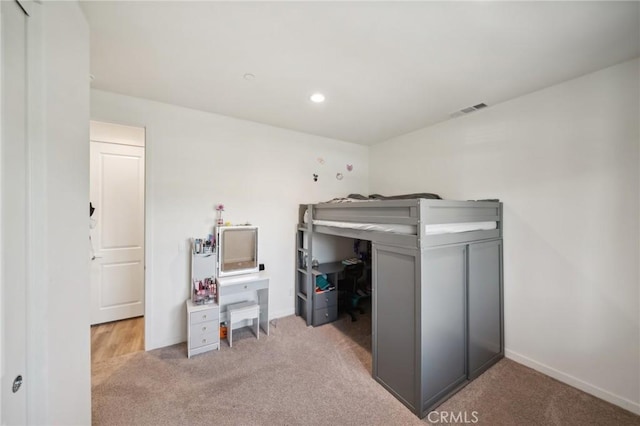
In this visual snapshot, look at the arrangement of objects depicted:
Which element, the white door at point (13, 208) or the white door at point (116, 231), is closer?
the white door at point (13, 208)

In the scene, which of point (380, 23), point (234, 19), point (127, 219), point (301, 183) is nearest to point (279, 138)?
point (301, 183)

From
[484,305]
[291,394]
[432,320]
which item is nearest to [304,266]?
[291,394]

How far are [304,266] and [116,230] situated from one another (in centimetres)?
249

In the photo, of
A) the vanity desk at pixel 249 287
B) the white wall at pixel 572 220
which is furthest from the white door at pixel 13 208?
the white wall at pixel 572 220

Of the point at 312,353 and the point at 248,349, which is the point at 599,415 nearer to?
the point at 312,353

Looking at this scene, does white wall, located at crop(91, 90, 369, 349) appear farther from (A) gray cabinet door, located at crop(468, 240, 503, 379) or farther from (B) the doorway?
(A) gray cabinet door, located at crop(468, 240, 503, 379)

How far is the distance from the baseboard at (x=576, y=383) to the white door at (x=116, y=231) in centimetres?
445

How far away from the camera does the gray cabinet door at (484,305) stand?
2111mm

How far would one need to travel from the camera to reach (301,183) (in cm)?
341

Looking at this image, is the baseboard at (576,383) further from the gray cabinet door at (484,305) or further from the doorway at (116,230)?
A: the doorway at (116,230)

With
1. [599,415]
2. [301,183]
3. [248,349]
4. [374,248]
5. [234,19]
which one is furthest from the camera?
[301,183]

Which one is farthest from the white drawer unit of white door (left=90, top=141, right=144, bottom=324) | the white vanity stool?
white door (left=90, top=141, right=144, bottom=324)

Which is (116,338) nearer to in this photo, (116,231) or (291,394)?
(116,231)

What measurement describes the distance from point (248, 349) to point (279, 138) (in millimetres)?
2524
